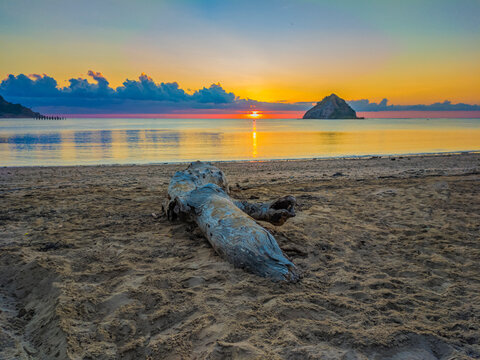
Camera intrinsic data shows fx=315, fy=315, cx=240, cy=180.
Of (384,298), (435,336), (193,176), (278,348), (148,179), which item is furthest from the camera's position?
(148,179)

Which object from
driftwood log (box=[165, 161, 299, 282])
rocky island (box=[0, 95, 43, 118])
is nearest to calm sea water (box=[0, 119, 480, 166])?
driftwood log (box=[165, 161, 299, 282])

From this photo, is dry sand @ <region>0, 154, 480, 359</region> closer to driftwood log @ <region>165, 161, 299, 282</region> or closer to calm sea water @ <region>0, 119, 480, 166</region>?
driftwood log @ <region>165, 161, 299, 282</region>

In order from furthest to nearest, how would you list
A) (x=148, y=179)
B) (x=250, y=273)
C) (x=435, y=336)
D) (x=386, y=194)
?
(x=148, y=179)
(x=386, y=194)
(x=250, y=273)
(x=435, y=336)

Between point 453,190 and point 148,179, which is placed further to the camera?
point 148,179

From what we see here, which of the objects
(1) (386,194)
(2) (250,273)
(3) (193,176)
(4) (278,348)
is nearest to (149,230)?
(3) (193,176)

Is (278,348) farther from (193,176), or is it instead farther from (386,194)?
(386,194)

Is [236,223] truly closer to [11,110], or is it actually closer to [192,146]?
[192,146]

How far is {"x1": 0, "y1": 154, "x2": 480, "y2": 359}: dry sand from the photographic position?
7.79ft

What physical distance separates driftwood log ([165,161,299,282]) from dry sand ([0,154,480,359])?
16 cm

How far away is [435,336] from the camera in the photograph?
2445 mm

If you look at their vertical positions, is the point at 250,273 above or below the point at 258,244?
below

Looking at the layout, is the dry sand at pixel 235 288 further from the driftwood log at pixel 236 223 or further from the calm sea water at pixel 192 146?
the calm sea water at pixel 192 146

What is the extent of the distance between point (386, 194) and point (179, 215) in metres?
4.89

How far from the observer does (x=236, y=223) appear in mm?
3910
